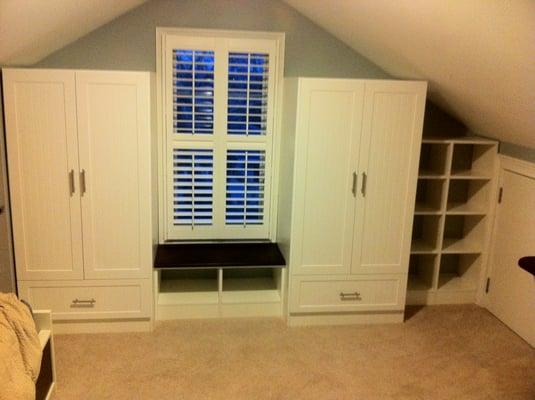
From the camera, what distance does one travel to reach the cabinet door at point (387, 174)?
10.7 ft

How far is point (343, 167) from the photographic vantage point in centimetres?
331

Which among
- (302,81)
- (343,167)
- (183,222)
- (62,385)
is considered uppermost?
(302,81)

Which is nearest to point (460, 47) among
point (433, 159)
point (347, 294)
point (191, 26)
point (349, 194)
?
point (349, 194)

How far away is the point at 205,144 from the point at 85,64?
969mm

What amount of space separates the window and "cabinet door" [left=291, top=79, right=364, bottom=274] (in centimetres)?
56

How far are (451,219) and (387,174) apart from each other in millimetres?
1054

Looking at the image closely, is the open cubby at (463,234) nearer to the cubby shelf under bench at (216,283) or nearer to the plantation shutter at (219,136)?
the cubby shelf under bench at (216,283)

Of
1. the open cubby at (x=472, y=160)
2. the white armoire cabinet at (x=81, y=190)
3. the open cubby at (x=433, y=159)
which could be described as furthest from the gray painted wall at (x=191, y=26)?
the open cubby at (x=472, y=160)

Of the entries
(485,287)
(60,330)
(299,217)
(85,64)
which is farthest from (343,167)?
A: (60,330)

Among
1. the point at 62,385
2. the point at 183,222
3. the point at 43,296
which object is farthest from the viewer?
the point at 183,222

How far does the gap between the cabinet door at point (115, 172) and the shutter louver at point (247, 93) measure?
78 centimetres

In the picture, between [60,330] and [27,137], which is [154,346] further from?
[27,137]

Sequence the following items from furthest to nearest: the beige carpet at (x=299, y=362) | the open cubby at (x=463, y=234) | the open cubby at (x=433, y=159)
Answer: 1. the open cubby at (x=463, y=234)
2. the open cubby at (x=433, y=159)
3. the beige carpet at (x=299, y=362)

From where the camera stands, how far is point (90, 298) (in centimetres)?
331
